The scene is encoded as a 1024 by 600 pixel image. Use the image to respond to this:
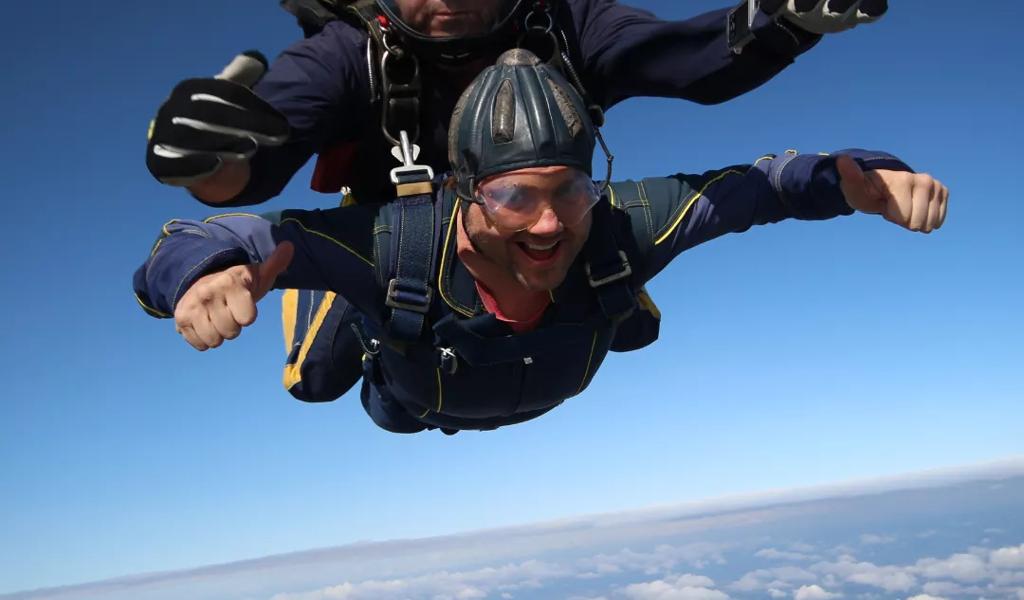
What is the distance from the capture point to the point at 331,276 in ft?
9.82

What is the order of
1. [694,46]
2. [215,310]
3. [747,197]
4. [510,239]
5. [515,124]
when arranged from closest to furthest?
[215,310] → [515,124] → [510,239] → [694,46] → [747,197]

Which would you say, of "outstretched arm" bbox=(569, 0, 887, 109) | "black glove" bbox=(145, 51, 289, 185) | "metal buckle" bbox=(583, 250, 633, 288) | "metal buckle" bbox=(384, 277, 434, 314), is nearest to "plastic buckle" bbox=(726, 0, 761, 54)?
"outstretched arm" bbox=(569, 0, 887, 109)

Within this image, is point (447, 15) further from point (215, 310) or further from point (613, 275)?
point (215, 310)

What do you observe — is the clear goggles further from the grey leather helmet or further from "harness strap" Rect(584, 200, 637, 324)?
"harness strap" Rect(584, 200, 637, 324)

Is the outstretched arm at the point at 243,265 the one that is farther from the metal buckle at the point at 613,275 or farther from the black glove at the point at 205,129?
the metal buckle at the point at 613,275

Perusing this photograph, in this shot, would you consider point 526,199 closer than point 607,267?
Yes

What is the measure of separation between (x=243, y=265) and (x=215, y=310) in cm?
20

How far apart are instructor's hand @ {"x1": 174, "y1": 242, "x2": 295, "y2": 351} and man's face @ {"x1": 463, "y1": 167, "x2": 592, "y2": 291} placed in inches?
29.0

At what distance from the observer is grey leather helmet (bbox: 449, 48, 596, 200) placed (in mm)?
2846

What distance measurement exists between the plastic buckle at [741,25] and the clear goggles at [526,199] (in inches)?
22.2

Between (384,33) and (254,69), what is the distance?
0.50m

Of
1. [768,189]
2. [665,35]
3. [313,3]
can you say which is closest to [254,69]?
[313,3]

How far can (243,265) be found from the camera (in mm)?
2561

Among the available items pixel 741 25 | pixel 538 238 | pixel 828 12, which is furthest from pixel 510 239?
pixel 828 12
